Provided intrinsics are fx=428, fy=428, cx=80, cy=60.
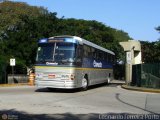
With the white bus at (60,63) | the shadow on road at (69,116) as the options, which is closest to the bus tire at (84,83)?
the white bus at (60,63)

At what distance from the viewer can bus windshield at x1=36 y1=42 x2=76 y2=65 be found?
24812 millimetres

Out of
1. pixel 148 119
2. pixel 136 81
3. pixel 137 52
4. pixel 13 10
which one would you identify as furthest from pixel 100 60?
pixel 13 10

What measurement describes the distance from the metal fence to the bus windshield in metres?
7.86

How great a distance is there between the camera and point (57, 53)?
25.0 m

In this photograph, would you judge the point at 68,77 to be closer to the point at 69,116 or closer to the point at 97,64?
the point at 97,64

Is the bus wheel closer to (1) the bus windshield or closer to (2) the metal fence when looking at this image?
(1) the bus windshield

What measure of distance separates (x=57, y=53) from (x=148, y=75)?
8626 mm

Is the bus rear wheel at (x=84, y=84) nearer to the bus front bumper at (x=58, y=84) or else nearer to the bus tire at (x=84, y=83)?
the bus tire at (x=84, y=83)

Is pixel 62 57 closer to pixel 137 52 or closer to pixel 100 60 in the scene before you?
pixel 100 60

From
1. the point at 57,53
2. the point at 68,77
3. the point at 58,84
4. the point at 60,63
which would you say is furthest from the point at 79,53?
the point at 58,84

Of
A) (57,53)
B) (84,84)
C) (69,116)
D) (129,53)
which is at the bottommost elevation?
(69,116)

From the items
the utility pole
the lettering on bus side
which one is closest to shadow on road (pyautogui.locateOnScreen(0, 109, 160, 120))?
the lettering on bus side

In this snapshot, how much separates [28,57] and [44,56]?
22.4 m

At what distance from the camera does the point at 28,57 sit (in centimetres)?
4738
